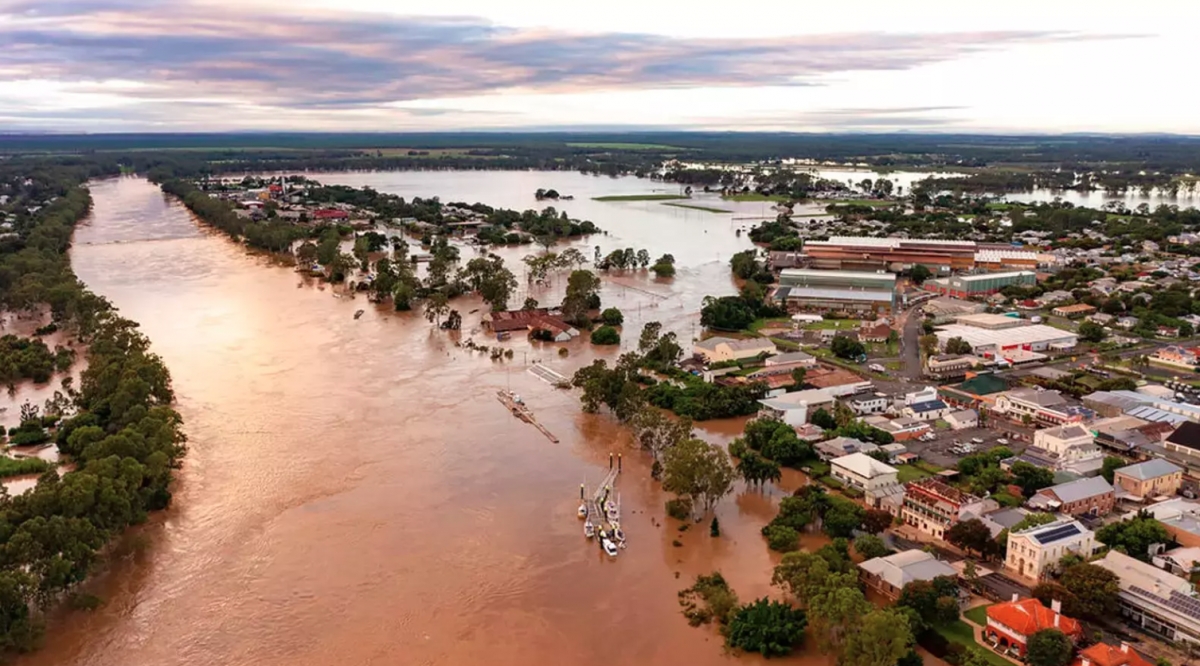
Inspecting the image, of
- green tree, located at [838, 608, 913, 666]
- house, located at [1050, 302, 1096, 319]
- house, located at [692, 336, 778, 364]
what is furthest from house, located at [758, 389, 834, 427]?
house, located at [1050, 302, 1096, 319]

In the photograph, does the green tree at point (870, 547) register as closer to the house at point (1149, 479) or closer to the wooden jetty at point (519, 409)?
the house at point (1149, 479)

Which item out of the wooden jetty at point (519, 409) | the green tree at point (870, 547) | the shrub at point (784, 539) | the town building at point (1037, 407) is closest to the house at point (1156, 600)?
the green tree at point (870, 547)

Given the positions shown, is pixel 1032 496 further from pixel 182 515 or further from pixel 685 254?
pixel 685 254

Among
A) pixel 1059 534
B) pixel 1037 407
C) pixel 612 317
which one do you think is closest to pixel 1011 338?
pixel 1037 407

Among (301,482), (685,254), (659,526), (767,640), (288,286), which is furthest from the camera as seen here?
(685,254)

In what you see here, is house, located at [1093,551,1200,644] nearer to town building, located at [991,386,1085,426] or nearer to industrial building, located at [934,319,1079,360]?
town building, located at [991,386,1085,426]

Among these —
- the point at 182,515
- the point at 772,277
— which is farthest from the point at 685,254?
the point at 182,515
